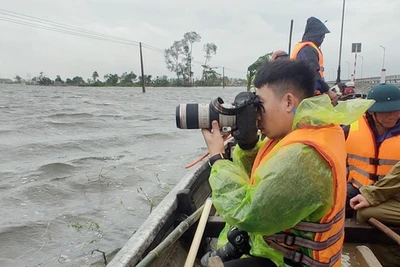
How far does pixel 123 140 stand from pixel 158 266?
9.22 m

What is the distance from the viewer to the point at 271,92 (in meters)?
1.57

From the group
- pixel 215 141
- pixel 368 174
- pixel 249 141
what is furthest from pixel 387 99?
pixel 215 141

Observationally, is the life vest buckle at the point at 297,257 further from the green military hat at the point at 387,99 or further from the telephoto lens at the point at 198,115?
the green military hat at the point at 387,99

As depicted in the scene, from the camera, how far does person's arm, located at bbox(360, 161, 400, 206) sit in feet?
8.35

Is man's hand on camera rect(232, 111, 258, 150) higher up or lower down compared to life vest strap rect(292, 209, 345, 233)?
higher up

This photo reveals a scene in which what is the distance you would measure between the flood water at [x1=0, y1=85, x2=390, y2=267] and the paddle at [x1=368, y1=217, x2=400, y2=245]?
33 cm

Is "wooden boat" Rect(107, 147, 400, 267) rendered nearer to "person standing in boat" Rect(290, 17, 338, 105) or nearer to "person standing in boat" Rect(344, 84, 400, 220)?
"person standing in boat" Rect(344, 84, 400, 220)

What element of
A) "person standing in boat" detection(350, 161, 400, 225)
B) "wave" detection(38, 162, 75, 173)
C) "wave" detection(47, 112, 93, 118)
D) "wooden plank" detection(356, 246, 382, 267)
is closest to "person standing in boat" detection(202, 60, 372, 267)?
"wooden plank" detection(356, 246, 382, 267)

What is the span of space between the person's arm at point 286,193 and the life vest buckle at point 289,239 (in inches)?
5.1

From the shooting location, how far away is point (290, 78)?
1553 millimetres

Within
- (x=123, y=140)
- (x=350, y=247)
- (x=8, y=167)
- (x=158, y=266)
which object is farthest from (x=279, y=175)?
(x=123, y=140)

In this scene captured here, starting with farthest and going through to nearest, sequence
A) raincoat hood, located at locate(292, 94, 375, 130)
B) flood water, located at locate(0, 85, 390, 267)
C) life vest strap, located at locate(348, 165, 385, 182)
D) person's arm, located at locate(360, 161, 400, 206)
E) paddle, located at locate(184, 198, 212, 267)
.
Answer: flood water, located at locate(0, 85, 390, 267), life vest strap, located at locate(348, 165, 385, 182), person's arm, located at locate(360, 161, 400, 206), paddle, located at locate(184, 198, 212, 267), raincoat hood, located at locate(292, 94, 375, 130)

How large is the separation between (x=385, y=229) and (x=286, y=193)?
1.46 meters

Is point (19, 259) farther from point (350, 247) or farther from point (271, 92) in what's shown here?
point (271, 92)
